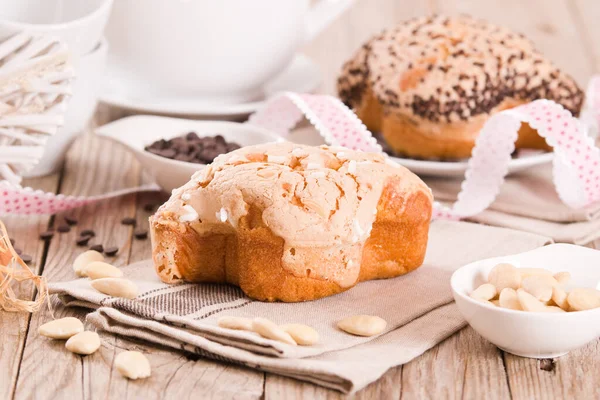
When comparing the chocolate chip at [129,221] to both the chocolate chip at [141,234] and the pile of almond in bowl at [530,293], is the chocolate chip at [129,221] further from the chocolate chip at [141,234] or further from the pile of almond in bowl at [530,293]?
the pile of almond in bowl at [530,293]

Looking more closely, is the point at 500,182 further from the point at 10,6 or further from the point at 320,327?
the point at 10,6

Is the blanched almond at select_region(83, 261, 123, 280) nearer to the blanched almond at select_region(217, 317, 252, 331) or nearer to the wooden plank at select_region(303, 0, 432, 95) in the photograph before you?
the blanched almond at select_region(217, 317, 252, 331)

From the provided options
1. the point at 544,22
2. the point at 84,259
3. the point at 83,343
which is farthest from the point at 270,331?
the point at 544,22

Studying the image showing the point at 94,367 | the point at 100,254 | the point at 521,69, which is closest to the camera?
the point at 94,367

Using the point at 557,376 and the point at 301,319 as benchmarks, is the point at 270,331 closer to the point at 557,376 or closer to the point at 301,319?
the point at 301,319

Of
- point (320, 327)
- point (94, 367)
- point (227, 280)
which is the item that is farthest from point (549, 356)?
point (94, 367)

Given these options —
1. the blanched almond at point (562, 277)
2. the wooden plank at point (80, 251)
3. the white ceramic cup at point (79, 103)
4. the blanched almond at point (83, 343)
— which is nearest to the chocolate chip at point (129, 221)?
the wooden plank at point (80, 251)
